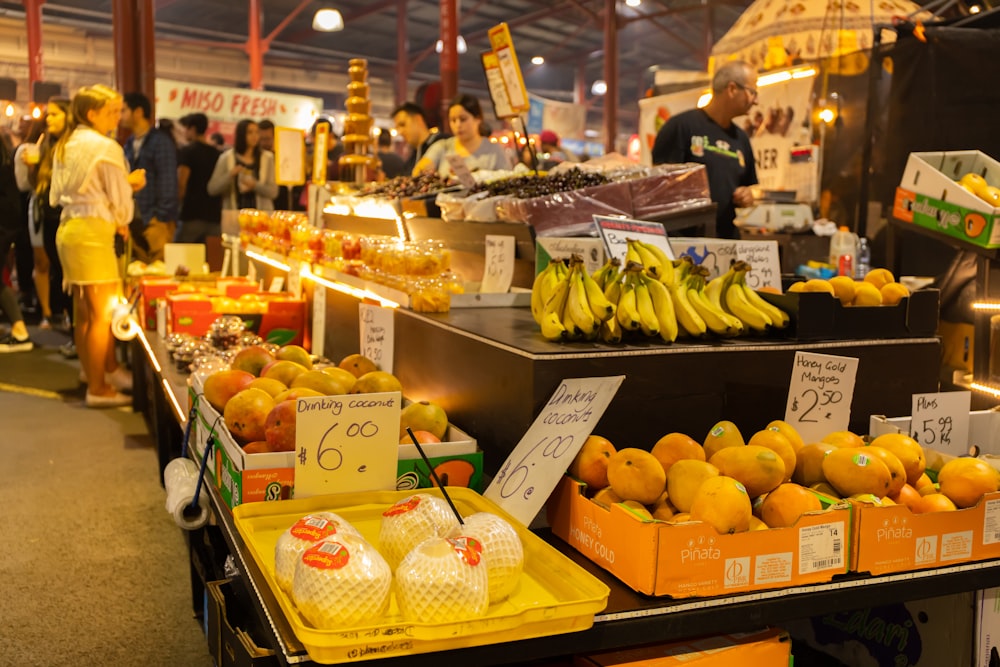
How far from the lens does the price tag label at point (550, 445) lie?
6.10ft

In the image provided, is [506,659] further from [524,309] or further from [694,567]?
[524,309]

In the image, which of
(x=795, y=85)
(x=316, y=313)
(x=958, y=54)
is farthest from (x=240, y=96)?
(x=316, y=313)

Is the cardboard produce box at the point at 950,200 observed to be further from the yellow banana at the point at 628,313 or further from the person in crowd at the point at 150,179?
the person in crowd at the point at 150,179

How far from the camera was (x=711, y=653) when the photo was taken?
1.67m

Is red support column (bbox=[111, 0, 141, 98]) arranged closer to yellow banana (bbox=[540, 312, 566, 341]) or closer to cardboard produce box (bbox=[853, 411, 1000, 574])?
yellow banana (bbox=[540, 312, 566, 341])

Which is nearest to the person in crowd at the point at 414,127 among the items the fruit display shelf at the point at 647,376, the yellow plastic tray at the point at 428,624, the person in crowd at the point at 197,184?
the person in crowd at the point at 197,184

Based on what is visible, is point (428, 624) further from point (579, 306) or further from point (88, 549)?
point (88, 549)

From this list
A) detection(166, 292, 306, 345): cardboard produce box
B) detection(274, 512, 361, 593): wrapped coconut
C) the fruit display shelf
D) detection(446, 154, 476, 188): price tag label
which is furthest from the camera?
detection(166, 292, 306, 345): cardboard produce box

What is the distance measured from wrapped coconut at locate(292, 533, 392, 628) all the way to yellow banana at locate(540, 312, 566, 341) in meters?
0.86

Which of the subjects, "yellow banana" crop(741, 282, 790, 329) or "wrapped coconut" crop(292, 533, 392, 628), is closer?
"wrapped coconut" crop(292, 533, 392, 628)

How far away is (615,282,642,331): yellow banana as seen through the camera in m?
2.20

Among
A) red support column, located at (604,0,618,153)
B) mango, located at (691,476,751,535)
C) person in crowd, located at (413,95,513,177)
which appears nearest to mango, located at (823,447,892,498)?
mango, located at (691,476,751,535)

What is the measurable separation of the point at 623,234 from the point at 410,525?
1.33 metres

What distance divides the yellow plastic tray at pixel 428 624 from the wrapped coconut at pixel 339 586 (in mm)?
32
